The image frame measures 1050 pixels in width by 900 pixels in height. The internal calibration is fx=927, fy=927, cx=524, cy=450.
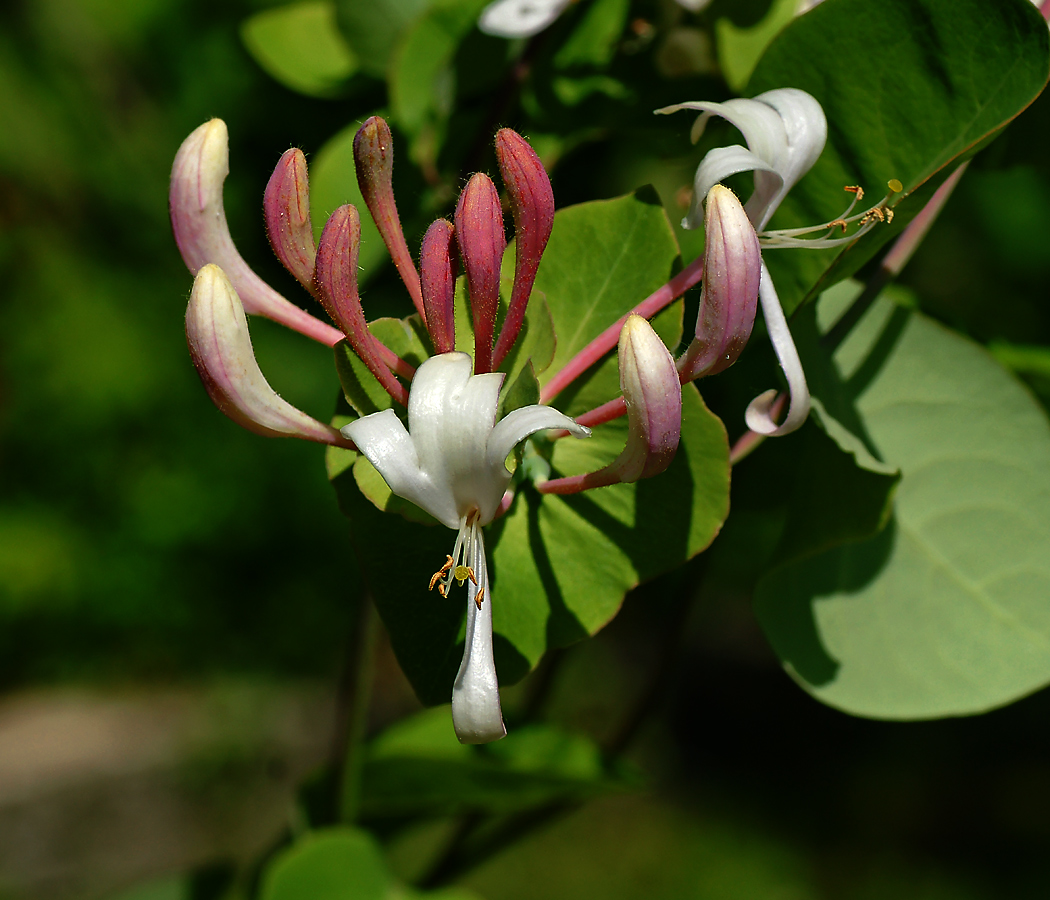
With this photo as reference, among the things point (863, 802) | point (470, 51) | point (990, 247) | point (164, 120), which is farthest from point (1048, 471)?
point (863, 802)

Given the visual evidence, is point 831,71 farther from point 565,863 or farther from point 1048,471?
point 565,863

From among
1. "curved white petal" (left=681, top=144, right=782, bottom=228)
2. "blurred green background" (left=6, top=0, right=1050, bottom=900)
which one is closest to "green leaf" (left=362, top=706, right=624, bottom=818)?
"curved white petal" (left=681, top=144, right=782, bottom=228)

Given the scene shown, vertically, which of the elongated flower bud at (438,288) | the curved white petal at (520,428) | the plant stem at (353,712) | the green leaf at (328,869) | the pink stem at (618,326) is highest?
the elongated flower bud at (438,288)

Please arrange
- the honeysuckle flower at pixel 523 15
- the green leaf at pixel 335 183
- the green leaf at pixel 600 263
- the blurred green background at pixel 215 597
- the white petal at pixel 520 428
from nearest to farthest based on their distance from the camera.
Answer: the white petal at pixel 520 428, the green leaf at pixel 600 263, the honeysuckle flower at pixel 523 15, the green leaf at pixel 335 183, the blurred green background at pixel 215 597

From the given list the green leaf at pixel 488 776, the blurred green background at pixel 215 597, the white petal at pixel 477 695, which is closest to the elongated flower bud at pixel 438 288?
the white petal at pixel 477 695

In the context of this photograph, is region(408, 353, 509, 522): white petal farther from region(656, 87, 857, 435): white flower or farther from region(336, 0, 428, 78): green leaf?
region(336, 0, 428, 78): green leaf

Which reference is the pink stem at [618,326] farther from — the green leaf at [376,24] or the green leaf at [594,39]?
the green leaf at [376,24]
